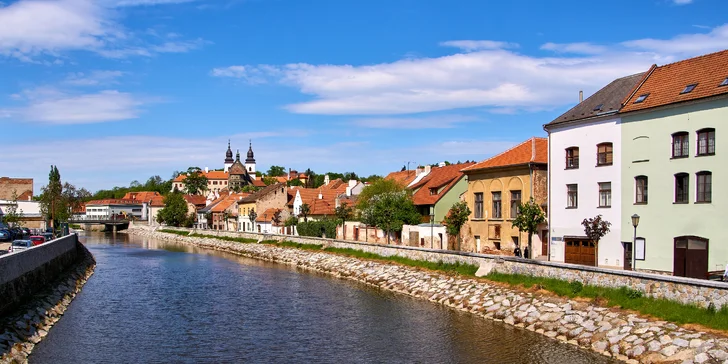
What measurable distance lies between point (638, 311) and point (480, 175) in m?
24.1

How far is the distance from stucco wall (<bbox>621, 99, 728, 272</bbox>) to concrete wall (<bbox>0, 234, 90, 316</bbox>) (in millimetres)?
28183

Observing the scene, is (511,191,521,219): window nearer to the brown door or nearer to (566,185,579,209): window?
(566,185,579,209): window

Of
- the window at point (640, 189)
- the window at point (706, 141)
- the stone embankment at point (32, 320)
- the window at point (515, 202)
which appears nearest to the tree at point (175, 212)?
the stone embankment at point (32, 320)

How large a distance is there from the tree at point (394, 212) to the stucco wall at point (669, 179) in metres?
24.6

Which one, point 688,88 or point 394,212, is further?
point 394,212

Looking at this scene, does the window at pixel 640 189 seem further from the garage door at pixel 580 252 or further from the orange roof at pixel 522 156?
the orange roof at pixel 522 156

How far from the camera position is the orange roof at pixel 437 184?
55.2 meters

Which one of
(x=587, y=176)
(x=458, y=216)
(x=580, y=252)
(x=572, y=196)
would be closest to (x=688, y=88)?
(x=587, y=176)

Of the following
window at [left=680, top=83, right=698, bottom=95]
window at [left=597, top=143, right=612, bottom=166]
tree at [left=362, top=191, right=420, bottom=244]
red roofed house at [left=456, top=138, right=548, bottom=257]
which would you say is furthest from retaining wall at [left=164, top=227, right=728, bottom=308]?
window at [left=680, top=83, right=698, bottom=95]

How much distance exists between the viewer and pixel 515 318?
26.5m

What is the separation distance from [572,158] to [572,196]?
219 centimetres

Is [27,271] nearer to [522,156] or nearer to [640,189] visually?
A: [640,189]

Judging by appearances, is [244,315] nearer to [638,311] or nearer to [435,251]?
[435,251]

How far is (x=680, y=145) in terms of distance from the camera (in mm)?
29328
